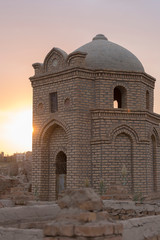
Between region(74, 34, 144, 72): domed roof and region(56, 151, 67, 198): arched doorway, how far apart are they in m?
4.39

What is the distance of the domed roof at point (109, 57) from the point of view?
1703cm

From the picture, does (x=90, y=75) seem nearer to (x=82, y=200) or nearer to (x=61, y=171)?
(x=61, y=171)

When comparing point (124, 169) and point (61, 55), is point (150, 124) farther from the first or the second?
point (61, 55)

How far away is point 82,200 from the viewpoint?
15.3ft

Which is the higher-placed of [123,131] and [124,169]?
[123,131]

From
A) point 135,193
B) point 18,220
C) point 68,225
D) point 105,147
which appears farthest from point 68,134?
point 68,225

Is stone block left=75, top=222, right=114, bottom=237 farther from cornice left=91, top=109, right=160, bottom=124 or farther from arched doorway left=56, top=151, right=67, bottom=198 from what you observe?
arched doorway left=56, top=151, right=67, bottom=198

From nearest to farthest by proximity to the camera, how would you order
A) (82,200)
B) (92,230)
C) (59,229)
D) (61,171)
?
(92,230) < (59,229) < (82,200) < (61,171)

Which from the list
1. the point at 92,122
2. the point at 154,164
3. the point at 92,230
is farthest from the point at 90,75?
the point at 92,230

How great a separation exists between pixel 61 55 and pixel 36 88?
6.67 ft

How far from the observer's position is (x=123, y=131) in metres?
16.5

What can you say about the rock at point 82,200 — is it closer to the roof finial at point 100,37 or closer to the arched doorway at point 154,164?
the arched doorway at point 154,164

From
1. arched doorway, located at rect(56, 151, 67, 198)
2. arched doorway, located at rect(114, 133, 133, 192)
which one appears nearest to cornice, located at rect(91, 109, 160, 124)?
arched doorway, located at rect(114, 133, 133, 192)

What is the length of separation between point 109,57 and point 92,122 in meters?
3.23
